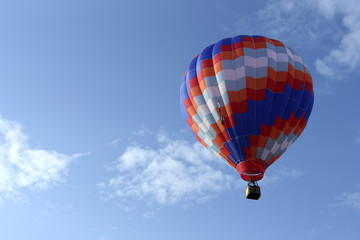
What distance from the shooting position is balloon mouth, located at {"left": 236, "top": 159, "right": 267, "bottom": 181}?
790 inches

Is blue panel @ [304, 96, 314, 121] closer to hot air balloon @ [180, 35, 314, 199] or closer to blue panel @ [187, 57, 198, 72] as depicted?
hot air balloon @ [180, 35, 314, 199]

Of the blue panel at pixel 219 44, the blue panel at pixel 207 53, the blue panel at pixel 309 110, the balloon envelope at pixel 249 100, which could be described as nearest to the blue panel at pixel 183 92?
the balloon envelope at pixel 249 100

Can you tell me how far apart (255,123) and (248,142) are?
859 millimetres

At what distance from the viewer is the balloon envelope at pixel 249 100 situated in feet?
66.8

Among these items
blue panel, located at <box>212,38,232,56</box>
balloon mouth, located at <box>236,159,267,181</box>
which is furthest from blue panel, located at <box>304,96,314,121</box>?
blue panel, located at <box>212,38,232,56</box>

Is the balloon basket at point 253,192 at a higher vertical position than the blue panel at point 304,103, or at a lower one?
lower

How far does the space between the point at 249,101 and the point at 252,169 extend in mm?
2882

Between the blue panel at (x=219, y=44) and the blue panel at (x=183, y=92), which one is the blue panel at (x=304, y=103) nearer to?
the blue panel at (x=219, y=44)

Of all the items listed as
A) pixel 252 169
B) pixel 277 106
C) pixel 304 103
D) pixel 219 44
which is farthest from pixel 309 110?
pixel 219 44

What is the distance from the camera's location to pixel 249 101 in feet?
67.1

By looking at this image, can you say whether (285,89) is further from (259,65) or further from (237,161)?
(237,161)

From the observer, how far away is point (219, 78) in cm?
2100

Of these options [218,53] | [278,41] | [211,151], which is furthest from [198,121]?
[278,41]

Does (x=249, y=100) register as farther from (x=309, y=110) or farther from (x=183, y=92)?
(x=183, y=92)
